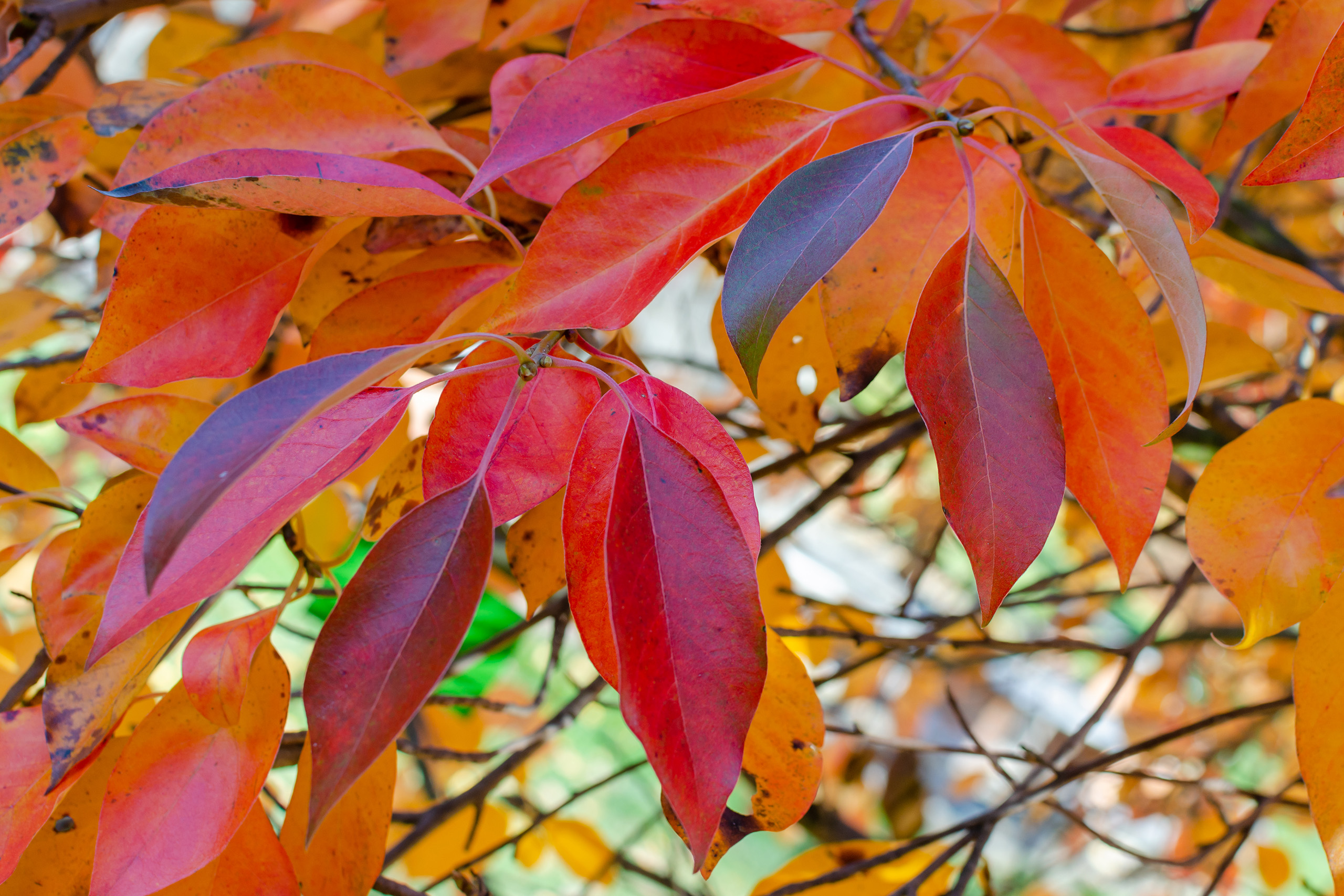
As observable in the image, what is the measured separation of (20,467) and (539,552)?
37 centimetres

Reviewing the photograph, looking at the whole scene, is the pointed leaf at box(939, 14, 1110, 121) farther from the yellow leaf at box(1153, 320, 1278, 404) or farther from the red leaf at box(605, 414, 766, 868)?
the red leaf at box(605, 414, 766, 868)

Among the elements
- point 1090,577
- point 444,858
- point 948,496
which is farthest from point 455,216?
point 1090,577

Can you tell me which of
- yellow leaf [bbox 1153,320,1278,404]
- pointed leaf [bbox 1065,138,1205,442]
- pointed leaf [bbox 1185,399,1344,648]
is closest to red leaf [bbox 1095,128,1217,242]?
pointed leaf [bbox 1065,138,1205,442]

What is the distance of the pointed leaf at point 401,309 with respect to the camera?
14.7 inches

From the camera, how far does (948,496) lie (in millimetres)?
290

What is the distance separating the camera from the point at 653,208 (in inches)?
12.3

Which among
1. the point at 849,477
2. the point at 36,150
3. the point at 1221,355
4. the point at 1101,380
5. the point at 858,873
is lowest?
the point at 858,873

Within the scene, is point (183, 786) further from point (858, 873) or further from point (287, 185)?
point (858, 873)

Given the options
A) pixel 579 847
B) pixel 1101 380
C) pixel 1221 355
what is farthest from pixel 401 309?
pixel 579 847

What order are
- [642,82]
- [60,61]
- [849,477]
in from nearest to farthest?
[642,82] → [60,61] → [849,477]

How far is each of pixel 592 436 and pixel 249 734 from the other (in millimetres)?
201

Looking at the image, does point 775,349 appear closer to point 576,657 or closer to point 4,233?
point 4,233

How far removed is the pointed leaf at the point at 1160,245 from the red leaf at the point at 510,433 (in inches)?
8.3

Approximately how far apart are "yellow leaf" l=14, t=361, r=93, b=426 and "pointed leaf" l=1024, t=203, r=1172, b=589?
644 millimetres
